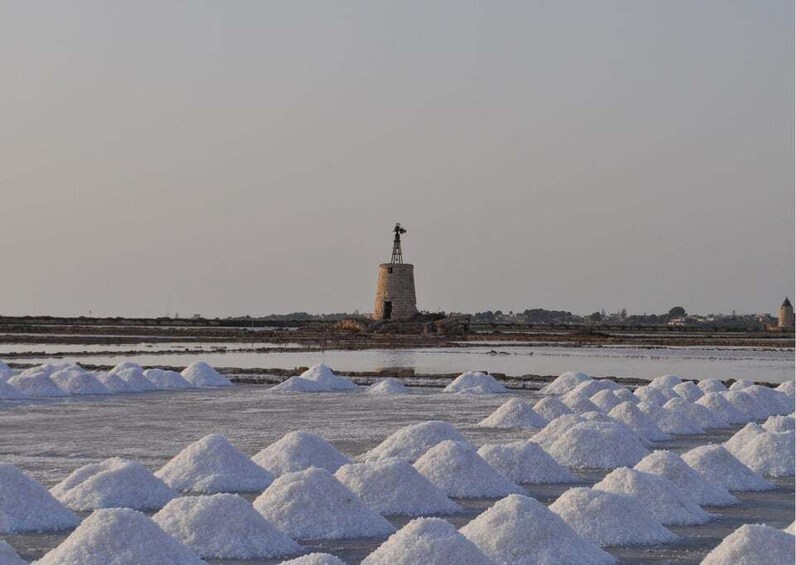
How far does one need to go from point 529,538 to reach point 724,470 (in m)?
3.70

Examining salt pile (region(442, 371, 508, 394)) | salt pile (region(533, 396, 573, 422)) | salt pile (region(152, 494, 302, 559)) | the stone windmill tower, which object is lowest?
salt pile (region(152, 494, 302, 559))

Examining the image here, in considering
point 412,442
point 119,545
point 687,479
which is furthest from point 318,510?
point 412,442

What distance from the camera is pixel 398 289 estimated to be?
50.9 m

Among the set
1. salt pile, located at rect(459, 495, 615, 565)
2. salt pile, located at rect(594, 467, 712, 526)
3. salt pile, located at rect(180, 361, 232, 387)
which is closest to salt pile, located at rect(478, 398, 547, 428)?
salt pile, located at rect(594, 467, 712, 526)

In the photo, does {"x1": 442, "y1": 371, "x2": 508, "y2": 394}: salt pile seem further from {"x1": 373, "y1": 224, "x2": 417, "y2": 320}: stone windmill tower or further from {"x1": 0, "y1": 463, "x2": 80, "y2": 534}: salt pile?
{"x1": 373, "y1": 224, "x2": 417, "y2": 320}: stone windmill tower

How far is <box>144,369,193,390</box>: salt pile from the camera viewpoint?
2178 cm

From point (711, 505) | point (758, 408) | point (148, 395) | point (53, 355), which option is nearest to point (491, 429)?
point (758, 408)

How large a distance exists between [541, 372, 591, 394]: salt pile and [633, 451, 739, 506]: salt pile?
1082 cm

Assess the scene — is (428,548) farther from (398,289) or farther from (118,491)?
(398,289)

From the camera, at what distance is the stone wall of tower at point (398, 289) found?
5091cm

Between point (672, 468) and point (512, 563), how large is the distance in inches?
119

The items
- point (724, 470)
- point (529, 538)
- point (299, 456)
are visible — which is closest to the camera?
point (529, 538)

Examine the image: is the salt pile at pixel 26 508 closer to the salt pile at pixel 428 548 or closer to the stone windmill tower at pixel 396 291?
the salt pile at pixel 428 548

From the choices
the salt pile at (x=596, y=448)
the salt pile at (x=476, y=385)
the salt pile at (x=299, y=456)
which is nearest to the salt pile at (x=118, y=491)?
the salt pile at (x=299, y=456)
